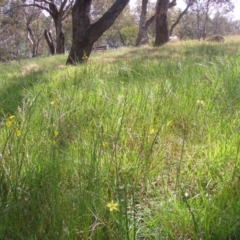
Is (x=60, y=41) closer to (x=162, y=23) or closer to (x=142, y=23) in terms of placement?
(x=142, y=23)

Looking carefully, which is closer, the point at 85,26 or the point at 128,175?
the point at 128,175

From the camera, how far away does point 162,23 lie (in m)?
9.10

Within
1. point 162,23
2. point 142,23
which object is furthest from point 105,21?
point 142,23

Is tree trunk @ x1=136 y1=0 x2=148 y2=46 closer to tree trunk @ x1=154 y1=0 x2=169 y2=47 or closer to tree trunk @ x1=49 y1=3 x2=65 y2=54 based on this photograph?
tree trunk @ x1=49 y1=3 x2=65 y2=54

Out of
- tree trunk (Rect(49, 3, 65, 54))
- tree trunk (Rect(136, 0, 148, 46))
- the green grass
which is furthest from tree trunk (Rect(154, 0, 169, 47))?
the green grass

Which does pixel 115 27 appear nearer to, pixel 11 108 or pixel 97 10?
pixel 97 10

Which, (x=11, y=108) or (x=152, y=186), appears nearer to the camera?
(x=152, y=186)

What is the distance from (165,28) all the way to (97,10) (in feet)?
53.3

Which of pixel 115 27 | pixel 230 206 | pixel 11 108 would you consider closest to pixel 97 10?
pixel 115 27

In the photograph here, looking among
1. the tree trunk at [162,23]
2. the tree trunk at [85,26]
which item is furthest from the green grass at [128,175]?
the tree trunk at [162,23]

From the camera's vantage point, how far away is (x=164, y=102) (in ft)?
5.90

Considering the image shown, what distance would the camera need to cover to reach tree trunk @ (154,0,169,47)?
29.9ft

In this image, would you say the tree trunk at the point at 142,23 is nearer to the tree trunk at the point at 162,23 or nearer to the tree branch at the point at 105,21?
the tree trunk at the point at 162,23

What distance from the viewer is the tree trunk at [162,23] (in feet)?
29.9
